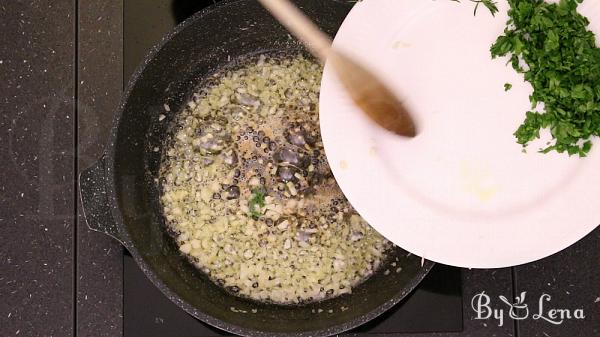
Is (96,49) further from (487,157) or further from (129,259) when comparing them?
(487,157)

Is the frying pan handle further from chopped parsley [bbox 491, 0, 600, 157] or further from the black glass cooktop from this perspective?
chopped parsley [bbox 491, 0, 600, 157]

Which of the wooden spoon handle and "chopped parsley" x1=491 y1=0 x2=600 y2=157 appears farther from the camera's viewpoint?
the wooden spoon handle

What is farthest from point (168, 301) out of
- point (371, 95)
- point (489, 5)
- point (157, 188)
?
point (489, 5)

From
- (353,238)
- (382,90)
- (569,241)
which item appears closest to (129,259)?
(353,238)

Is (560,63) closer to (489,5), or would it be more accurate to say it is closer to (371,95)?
(489,5)

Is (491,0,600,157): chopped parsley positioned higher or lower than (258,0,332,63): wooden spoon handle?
lower

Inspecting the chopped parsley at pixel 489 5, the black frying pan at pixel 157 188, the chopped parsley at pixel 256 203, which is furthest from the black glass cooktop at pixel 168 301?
the chopped parsley at pixel 489 5

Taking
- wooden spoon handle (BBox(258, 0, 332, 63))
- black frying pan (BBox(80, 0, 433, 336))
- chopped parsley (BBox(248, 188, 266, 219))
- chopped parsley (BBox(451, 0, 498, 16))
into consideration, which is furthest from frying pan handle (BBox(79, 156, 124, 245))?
chopped parsley (BBox(451, 0, 498, 16))
